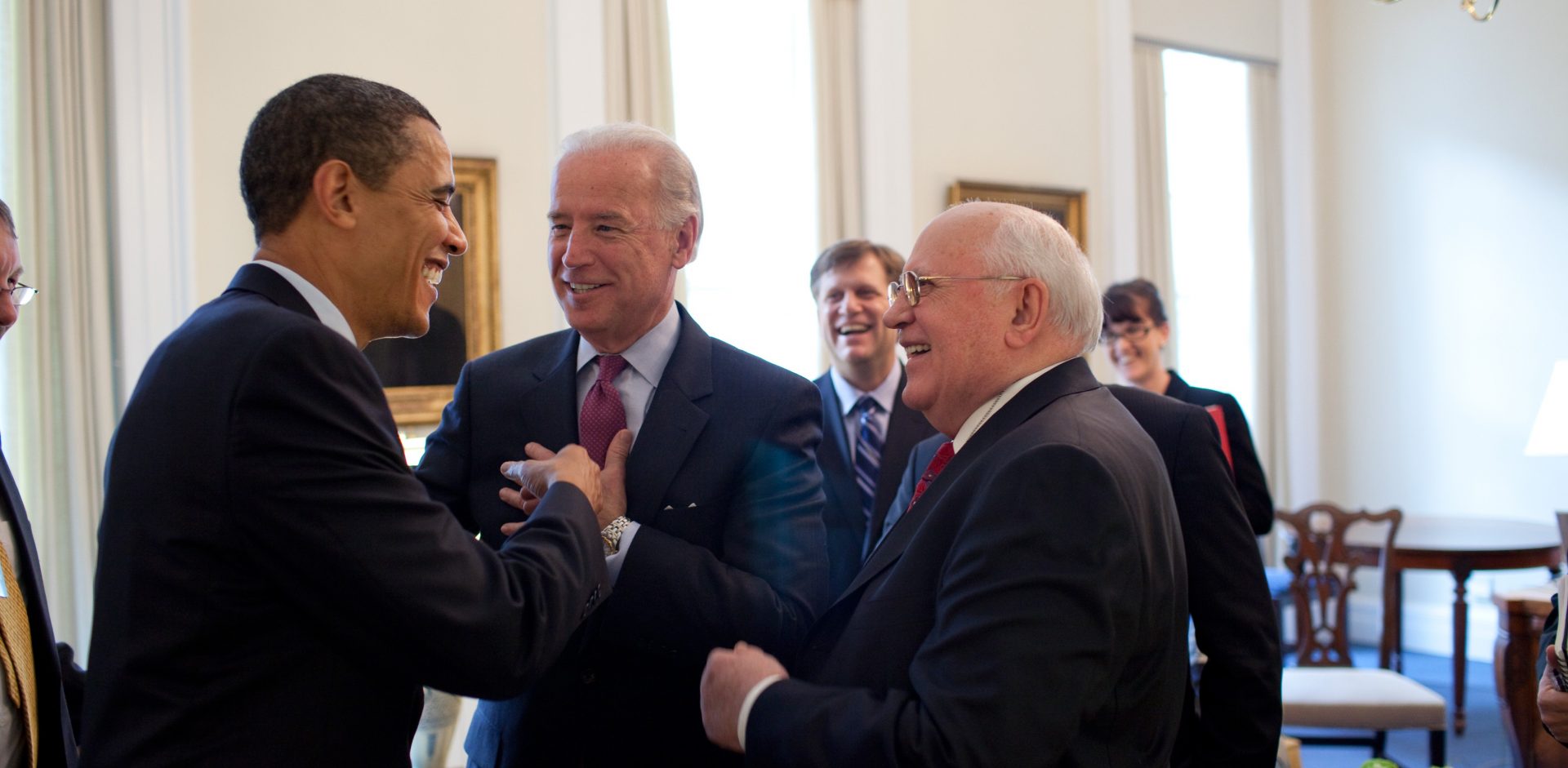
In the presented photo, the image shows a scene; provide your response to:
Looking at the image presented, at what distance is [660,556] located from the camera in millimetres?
1767

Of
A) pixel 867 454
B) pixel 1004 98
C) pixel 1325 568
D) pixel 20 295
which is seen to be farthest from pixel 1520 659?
pixel 20 295

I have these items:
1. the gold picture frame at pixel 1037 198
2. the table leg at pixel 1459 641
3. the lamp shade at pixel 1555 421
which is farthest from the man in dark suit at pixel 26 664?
the table leg at pixel 1459 641

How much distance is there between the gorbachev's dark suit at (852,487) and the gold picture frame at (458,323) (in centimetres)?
224

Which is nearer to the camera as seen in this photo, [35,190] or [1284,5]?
[35,190]

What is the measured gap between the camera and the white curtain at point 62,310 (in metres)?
4.32

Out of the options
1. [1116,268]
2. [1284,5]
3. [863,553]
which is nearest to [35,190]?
[863,553]

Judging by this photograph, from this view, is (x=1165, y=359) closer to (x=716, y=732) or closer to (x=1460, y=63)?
(x=1460, y=63)

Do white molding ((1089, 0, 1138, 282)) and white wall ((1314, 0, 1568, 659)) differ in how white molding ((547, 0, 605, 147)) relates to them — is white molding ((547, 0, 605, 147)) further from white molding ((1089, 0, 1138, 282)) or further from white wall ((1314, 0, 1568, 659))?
white wall ((1314, 0, 1568, 659))

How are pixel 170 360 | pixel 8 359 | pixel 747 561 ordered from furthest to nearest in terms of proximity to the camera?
1. pixel 8 359
2. pixel 747 561
3. pixel 170 360

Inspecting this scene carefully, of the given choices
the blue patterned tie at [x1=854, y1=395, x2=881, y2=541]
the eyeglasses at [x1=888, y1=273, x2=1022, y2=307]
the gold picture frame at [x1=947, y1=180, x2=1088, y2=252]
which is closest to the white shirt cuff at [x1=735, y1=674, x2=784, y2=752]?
the eyeglasses at [x1=888, y1=273, x2=1022, y2=307]

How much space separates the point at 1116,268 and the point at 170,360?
6.63 m

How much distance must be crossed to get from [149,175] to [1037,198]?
4709 mm

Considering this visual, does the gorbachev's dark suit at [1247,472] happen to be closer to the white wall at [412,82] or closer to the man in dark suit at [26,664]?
the man in dark suit at [26,664]

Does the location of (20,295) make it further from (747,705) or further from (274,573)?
(747,705)
